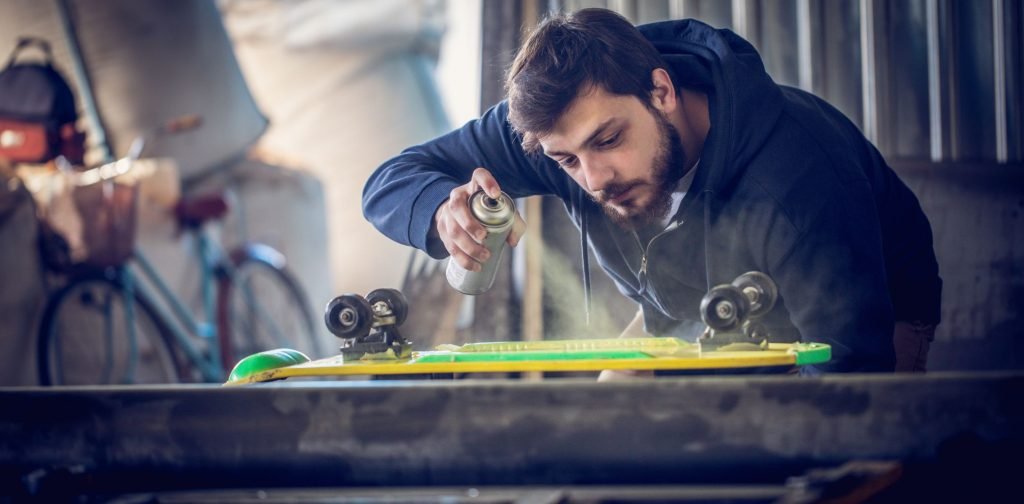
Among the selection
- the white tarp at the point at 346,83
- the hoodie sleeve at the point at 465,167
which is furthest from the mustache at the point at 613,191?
the white tarp at the point at 346,83

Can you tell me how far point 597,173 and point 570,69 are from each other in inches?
6.5

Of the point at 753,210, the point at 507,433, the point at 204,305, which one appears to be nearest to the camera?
the point at 507,433

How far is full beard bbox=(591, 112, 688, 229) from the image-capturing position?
1.63m

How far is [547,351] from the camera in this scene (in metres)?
1.17

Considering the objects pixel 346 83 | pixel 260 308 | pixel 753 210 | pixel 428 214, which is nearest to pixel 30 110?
pixel 260 308

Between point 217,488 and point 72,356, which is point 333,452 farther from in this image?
point 72,356

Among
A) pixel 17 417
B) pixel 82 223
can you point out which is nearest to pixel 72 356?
pixel 82 223

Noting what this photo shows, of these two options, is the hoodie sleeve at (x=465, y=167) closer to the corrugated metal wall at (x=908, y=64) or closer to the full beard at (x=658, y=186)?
the full beard at (x=658, y=186)

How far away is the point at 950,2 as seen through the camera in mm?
2699

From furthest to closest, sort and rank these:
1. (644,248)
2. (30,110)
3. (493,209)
Answer: 1. (30,110)
2. (644,248)
3. (493,209)

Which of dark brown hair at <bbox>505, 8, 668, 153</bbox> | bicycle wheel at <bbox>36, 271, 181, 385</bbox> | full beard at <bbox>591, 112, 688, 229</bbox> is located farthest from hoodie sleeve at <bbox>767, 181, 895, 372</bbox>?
bicycle wheel at <bbox>36, 271, 181, 385</bbox>

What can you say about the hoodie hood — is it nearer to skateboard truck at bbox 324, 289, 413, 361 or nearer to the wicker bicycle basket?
skateboard truck at bbox 324, 289, 413, 361

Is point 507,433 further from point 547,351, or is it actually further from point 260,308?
point 260,308

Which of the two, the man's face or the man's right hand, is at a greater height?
the man's face
